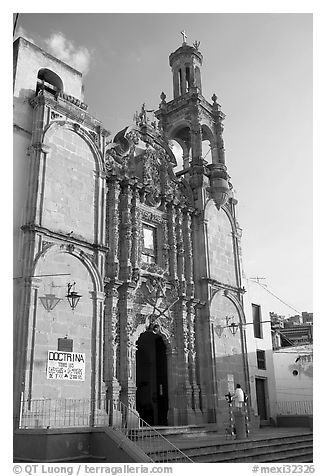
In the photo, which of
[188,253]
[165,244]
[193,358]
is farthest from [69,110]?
[193,358]

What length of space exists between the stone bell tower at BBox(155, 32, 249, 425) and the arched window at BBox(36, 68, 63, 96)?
25.8 ft

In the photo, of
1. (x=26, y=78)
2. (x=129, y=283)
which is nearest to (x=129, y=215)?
(x=129, y=283)

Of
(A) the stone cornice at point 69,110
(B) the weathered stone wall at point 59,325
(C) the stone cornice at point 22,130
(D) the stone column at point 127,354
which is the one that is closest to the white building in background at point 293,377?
(D) the stone column at point 127,354

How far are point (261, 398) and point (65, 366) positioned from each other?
1374cm

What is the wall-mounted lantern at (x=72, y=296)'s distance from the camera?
15.3m

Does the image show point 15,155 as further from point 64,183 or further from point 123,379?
point 123,379

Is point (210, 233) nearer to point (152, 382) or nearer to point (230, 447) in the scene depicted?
point (152, 382)

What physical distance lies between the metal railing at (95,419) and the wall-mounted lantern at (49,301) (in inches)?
107

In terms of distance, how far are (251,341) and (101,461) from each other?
13.8 m

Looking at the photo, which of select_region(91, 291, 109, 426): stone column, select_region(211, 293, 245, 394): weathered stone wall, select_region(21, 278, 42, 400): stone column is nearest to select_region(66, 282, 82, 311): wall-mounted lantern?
select_region(91, 291, 109, 426): stone column

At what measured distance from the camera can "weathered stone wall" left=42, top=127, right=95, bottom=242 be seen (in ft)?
53.7

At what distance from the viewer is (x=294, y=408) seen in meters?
26.6

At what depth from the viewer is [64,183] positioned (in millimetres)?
17031

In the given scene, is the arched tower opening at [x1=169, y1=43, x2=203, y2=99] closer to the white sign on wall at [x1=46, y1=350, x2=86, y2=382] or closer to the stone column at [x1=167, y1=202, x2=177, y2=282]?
the stone column at [x1=167, y1=202, x2=177, y2=282]
